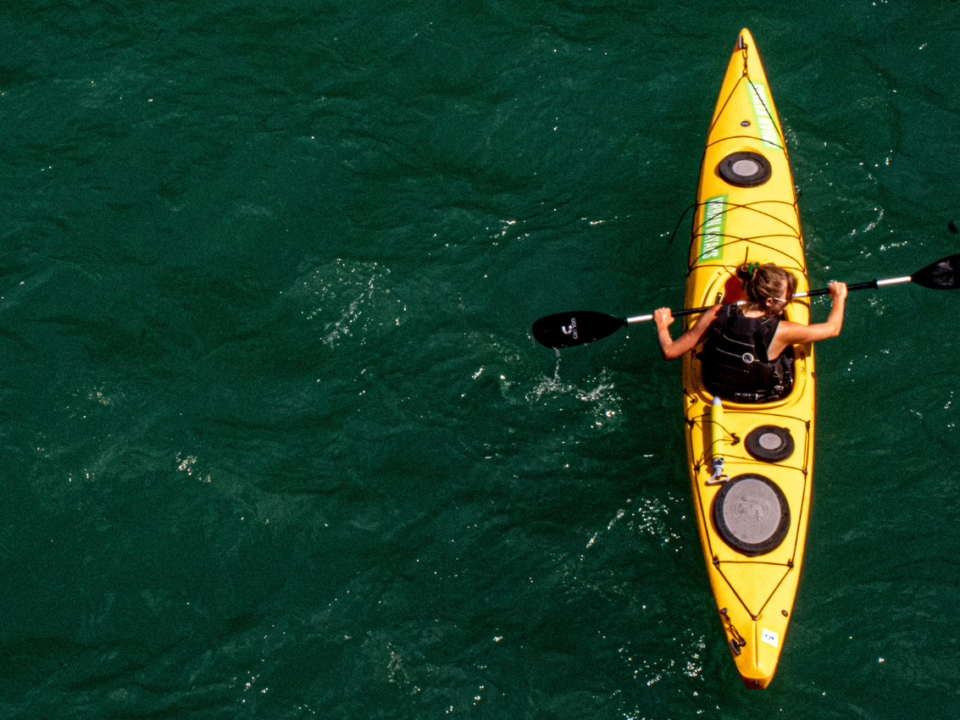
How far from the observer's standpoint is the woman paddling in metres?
5.51

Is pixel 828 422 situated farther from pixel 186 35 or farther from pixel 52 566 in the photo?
pixel 186 35

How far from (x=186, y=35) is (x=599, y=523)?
528cm

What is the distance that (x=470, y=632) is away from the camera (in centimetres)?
588

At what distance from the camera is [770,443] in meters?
5.77

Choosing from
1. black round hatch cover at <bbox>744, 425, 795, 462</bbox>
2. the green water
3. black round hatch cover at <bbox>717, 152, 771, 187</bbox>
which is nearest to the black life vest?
black round hatch cover at <bbox>744, 425, 795, 462</bbox>

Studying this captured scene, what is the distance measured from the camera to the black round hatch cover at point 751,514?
552 centimetres

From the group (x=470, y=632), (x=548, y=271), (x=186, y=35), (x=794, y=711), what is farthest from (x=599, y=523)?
(x=186, y=35)

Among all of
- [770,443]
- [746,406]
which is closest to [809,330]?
[746,406]

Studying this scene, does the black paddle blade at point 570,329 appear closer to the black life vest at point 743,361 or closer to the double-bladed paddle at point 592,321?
the double-bladed paddle at point 592,321

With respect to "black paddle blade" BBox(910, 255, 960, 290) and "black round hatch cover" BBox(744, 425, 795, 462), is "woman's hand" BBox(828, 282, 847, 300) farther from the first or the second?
"black round hatch cover" BBox(744, 425, 795, 462)

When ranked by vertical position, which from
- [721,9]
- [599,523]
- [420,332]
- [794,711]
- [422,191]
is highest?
[721,9]

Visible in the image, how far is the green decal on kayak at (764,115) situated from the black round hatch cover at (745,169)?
0.69 ft

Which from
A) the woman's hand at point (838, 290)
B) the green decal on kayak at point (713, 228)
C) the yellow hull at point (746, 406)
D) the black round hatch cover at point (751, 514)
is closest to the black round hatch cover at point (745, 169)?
the yellow hull at point (746, 406)

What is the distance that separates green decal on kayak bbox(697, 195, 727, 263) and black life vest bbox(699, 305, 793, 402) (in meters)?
0.90
